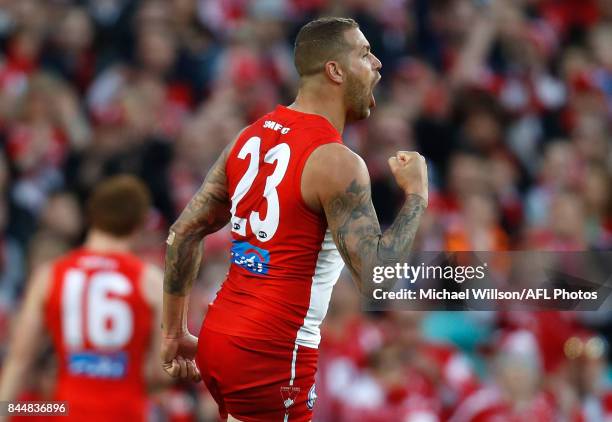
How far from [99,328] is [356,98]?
7.55 ft

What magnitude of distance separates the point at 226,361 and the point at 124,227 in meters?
1.99

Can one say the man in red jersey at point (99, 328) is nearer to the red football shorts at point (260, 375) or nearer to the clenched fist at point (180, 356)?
the clenched fist at point (180, 356)

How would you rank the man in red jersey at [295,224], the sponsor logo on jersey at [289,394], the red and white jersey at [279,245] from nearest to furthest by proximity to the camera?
the man in red jersey at [295,224] → the red and white jersey at [279,245] → the sponsor logo on jersey at [289,394]

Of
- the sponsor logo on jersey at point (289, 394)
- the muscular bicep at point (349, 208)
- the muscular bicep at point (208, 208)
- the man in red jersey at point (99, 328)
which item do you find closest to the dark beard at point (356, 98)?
the muscular bicep at point (349, 208)

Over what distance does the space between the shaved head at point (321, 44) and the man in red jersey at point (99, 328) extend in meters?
2.05

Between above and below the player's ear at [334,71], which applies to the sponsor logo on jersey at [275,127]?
below

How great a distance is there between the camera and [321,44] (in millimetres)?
4621

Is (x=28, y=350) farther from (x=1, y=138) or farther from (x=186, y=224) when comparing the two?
(x=1, y=138)

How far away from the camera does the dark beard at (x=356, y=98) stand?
15.2 ft

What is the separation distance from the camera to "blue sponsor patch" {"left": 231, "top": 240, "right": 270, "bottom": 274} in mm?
4531

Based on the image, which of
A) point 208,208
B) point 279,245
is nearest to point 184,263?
point 208,208

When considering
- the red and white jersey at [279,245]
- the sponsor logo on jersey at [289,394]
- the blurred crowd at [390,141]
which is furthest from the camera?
the blurred crowd at [390,141]

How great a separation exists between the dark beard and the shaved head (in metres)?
0.11

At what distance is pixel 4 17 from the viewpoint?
1170cm
